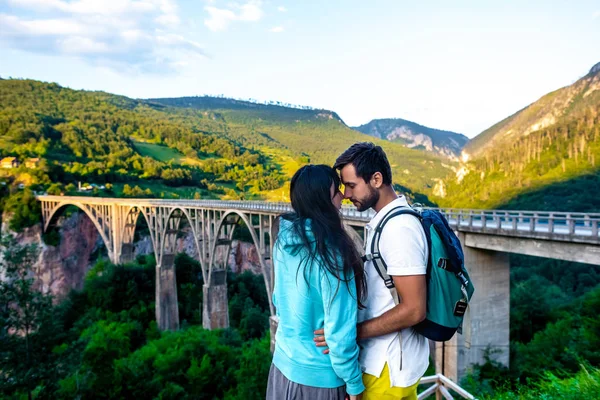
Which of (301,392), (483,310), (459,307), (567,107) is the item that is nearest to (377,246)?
(459,307)

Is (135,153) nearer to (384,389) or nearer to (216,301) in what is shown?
(216,301)

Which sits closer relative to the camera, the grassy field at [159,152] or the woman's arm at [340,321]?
the woman's arm at [340,321]

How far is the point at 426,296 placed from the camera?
196 cm

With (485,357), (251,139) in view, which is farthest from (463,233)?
(251,139)

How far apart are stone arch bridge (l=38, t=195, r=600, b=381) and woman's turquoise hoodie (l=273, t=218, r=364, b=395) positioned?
642 millimetres

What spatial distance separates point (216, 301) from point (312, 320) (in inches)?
958

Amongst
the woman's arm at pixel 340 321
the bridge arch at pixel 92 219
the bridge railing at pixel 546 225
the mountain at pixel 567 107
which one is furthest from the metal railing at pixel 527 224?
the mountain at pixel 567 107

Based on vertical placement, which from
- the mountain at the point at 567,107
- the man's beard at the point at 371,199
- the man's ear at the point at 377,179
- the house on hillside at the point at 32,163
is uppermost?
the mountain at the point at 567,107

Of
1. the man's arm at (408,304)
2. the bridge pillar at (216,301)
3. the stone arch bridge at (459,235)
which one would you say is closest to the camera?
the man's arm at (408,304)

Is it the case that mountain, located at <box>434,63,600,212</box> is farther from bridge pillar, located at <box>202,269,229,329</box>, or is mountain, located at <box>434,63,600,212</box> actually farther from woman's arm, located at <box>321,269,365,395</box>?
woman's arm, located at <box>321,269,365,395</box>

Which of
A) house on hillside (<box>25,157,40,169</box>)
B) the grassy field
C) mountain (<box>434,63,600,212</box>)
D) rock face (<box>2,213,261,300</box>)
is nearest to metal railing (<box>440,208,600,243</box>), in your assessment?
rock face (<box>2,213,261,300</box>)

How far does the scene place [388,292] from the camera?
6.98 feet

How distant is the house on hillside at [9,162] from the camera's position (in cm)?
4977

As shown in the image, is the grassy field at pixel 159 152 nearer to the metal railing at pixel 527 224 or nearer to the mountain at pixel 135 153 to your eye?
the mountain at pixel 135 153
